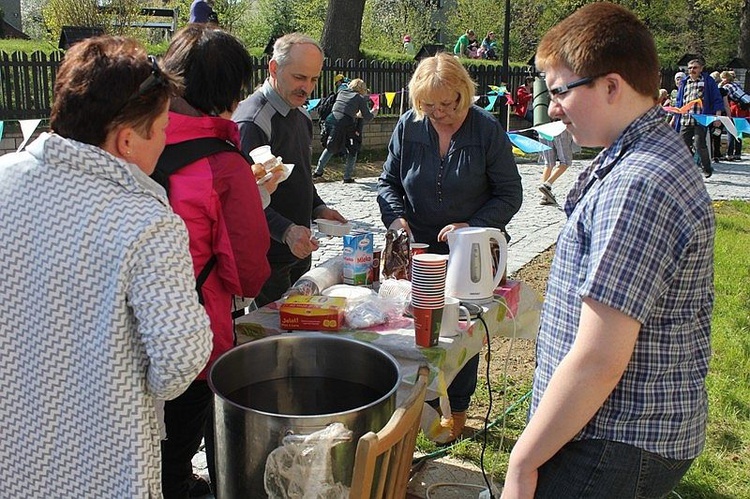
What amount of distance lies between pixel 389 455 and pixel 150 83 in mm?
1013

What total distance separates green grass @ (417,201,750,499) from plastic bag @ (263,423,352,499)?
5.14 ft

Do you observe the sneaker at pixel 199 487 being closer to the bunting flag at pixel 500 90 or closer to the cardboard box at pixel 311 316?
the cardboard box at pixel 311 316

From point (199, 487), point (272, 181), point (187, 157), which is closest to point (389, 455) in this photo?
point (187, 157)

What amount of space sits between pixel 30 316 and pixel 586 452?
4.03 ft

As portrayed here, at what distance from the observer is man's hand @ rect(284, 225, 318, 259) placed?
2.98 meters

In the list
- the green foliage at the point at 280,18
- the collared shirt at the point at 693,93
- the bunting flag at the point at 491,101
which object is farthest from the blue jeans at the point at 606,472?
the green foliage at the point at 280,18

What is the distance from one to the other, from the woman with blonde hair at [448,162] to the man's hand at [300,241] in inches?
18.7

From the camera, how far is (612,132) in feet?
5.01

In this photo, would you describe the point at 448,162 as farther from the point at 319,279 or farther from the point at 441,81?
the point at 319,279

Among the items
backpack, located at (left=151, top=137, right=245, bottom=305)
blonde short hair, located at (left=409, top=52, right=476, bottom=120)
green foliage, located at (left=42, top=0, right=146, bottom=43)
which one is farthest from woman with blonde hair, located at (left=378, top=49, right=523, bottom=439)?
green foliage, located at (left=42, top=0, right=146, bottom=43)

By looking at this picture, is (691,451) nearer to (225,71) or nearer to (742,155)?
(225,71)

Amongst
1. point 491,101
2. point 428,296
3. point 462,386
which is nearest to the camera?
point 428,296

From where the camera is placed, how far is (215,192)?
2.23 m

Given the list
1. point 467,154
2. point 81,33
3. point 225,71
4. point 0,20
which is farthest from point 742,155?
point 0,20
